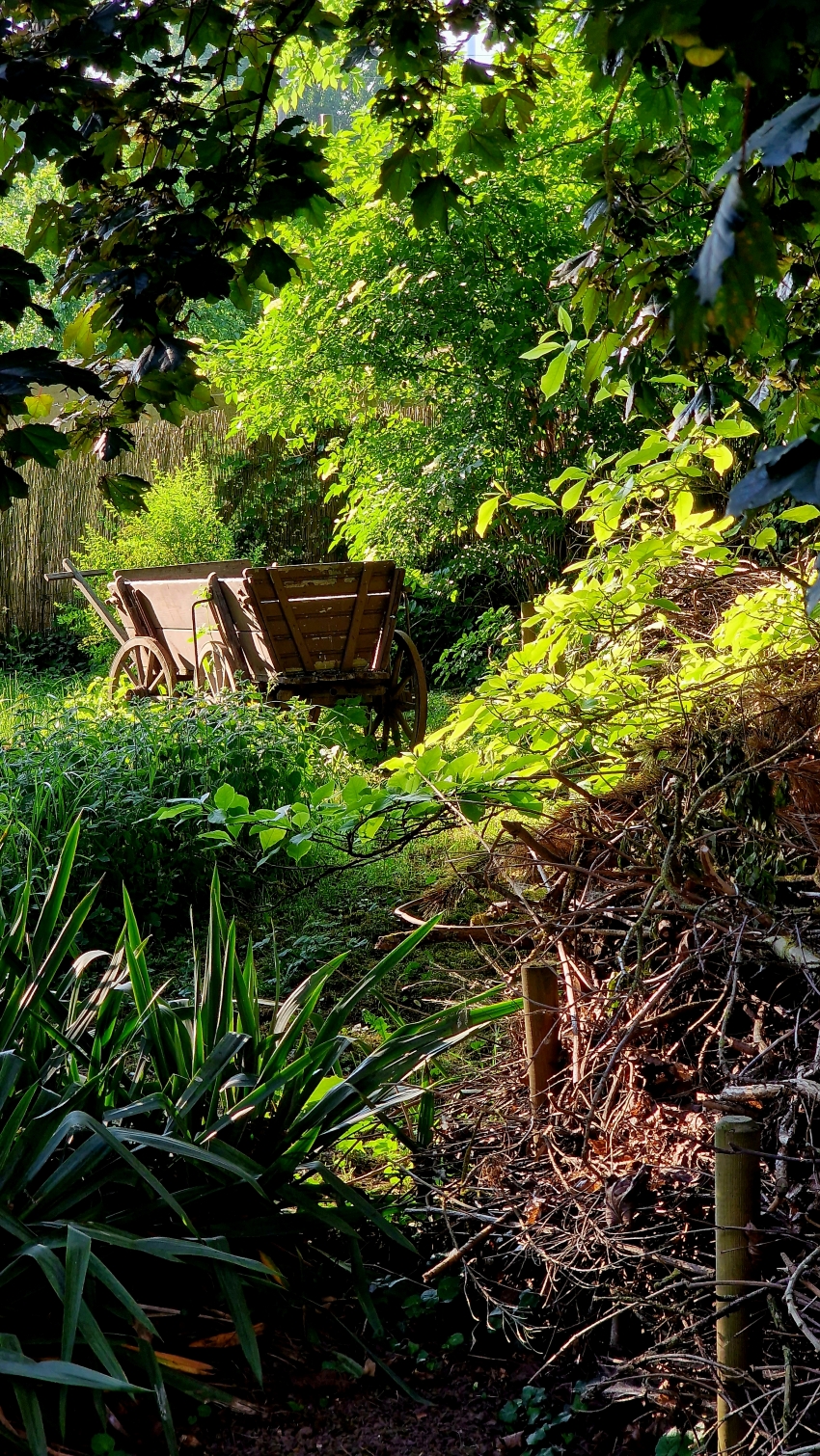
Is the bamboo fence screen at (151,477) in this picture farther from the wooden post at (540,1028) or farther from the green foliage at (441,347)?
the wooden post at (540,1028)

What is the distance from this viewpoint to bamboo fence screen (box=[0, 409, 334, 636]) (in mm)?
13211

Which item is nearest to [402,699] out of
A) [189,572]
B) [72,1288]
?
[189,572]

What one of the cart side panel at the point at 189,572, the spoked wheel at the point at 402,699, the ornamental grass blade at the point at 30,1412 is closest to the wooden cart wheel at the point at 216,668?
the cart side panel at the point at 189,572

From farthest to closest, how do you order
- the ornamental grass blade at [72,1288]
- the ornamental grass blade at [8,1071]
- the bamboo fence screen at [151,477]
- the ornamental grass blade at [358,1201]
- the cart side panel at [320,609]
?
the bamboo fence screen at [151,477], the cart side panel at [320,609], the ornamental grass blade at [358,1201], the ornamental grass blade at [8,1071], the ornamental grass blade at [72,1288]

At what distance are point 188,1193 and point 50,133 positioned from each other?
167 centimetres

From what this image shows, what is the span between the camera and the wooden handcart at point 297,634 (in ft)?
22.5

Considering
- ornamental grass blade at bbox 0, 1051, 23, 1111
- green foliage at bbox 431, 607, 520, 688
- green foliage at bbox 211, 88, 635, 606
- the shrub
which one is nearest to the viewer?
ornamental grass blade at bbox 0, 1051, 23, 1111

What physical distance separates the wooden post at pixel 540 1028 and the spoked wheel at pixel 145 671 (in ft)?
20.4

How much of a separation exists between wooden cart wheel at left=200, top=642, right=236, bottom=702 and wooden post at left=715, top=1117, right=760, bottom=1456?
5.93m

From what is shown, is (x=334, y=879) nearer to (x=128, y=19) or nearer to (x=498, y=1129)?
(x=498, y=1129)

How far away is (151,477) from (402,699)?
6407mm

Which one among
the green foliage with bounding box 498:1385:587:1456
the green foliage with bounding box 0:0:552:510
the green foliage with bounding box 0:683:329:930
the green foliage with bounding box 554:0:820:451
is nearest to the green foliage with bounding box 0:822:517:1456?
the green foliage with bounding box 498:1385:587:1456

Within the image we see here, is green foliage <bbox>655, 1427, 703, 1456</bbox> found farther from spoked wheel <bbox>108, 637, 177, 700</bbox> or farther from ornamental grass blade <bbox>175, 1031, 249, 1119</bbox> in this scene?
spoked wheel <bbox>108, 637, 177, 700</bbox>

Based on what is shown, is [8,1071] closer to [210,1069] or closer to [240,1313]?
[210,1069]
